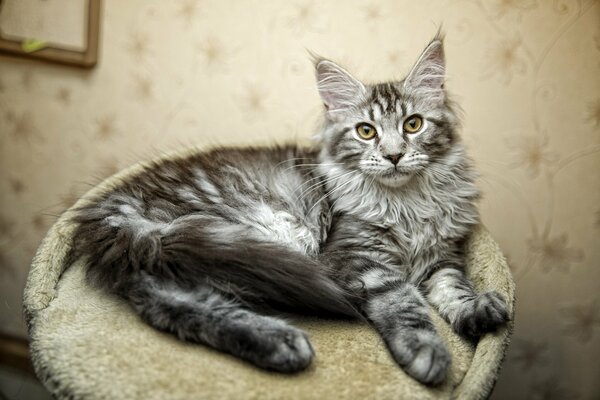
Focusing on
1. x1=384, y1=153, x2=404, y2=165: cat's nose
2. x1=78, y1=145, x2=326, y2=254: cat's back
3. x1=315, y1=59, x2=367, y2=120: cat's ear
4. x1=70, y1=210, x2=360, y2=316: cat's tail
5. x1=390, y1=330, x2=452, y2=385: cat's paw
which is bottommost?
Result: x1=390, y1=330, x2=452, y2=385: cat's paw

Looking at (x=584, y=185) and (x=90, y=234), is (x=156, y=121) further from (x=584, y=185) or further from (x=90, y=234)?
(x=584, y=185)

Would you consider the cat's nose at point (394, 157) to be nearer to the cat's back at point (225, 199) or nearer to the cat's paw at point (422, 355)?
the cat's back at point (225, 199)

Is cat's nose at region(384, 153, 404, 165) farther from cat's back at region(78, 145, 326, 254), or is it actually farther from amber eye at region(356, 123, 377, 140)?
cat's back at region(78, 145, 326, 254)

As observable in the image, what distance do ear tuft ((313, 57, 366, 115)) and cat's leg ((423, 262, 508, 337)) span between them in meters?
0.57

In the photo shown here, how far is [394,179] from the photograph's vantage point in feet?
4.40

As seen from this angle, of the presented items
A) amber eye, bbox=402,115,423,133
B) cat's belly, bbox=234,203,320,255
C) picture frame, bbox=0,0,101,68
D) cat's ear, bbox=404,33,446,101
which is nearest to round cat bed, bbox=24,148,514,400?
cat's belly, bbox=234,203,320,255

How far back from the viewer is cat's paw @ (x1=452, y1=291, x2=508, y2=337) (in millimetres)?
1119

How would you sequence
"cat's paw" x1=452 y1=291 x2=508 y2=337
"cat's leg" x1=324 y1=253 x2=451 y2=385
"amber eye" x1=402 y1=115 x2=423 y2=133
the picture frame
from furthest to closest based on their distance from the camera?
1. the picture frame
2. "amber eye" x1=402 y1=115 x2=423 y2=133
3. "cat's paw" x1=452 y1=291 x2=508 y2=337
4. "cat's leg" x1=324 y1=253 x2=451 y2=385

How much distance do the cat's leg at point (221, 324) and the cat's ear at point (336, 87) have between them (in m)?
0.73

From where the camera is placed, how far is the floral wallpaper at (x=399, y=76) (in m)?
1.85

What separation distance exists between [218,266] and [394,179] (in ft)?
1.79

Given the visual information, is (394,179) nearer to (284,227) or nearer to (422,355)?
(284,227)

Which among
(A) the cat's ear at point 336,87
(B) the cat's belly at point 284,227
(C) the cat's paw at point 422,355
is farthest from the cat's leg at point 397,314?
(A) the cat's ear at point 336,87

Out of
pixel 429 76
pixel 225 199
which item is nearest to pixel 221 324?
pixel 225 199
